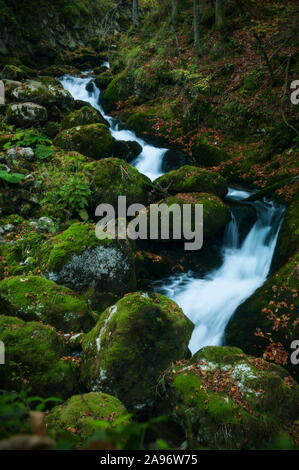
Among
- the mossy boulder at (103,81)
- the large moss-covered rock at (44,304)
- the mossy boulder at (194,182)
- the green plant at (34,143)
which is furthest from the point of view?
the mossy boulder at (103,81)

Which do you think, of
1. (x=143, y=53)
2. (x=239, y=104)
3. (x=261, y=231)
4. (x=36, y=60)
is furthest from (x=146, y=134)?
(x=36, y=60)

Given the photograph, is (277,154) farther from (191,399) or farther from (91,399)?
(91,399)

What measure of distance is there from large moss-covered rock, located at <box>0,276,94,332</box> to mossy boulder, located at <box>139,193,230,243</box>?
11.6ft

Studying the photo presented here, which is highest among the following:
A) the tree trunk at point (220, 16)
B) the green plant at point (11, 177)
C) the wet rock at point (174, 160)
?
the tree trunk at point (220, 16)

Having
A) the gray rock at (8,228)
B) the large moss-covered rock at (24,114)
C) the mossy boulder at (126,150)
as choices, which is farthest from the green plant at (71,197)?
the large moss-covered rock at (24,114)

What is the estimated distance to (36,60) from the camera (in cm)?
1972

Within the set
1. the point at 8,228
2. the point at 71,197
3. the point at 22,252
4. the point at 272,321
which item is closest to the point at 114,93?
the point at 71,197

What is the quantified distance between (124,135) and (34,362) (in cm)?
1188

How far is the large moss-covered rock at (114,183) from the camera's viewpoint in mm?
9242

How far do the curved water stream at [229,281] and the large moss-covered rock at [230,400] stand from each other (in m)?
2.01

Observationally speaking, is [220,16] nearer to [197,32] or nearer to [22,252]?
[197,32]

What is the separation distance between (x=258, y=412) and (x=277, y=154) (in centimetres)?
880

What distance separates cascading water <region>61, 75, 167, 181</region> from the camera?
1235 cm

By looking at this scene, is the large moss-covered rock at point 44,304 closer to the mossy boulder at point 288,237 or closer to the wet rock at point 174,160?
the mossy boulder at point 288,237
